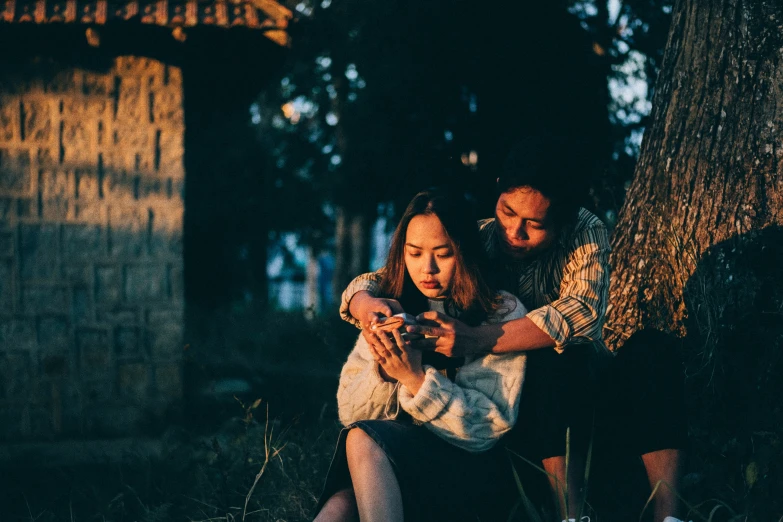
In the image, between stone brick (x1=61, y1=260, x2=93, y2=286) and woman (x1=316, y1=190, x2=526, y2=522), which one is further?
stone brick (x1=61, y1=260, x2=93, y2=286)

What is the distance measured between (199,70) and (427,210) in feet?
12.4

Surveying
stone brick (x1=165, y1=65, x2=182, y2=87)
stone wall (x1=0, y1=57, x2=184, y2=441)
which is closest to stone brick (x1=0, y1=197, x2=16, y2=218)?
stone wall (x1=0, y1=57, x2=184, y2=441)

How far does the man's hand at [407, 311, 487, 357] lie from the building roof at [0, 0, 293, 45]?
2.97 metres

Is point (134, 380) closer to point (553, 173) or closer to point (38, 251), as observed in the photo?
point (38, 251)

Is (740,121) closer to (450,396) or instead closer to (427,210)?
(427,210)

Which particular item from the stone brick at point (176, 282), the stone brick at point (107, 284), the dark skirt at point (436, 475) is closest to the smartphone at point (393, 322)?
the dark skirt at point (436, 475)

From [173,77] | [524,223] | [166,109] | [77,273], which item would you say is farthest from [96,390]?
[524,223]

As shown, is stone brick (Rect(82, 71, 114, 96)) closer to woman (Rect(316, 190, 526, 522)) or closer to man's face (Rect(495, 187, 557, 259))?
woman (Rect(316, 190, 526, 522))

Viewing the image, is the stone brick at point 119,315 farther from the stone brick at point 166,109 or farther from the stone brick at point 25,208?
the stone brick at point 166,109

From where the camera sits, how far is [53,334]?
5062 millimetres

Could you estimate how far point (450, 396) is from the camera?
246 centimetres

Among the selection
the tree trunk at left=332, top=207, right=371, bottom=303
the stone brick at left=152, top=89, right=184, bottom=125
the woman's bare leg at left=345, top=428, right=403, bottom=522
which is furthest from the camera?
the tree trunk at left=332, top=207, right=371, bottom=303

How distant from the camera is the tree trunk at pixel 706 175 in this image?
3164 millimetres

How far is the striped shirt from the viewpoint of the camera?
2537 mm
